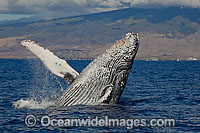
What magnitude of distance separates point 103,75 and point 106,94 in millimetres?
736

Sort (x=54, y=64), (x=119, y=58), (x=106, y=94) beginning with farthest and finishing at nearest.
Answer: (x=54, y=64) → (x=119, y=58) → (x=106, y=94)

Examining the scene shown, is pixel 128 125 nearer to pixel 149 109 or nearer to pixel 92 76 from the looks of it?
pixel 92 76

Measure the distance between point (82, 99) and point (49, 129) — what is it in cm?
205

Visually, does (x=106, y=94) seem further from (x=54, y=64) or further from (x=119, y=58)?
(x=54, y=64)

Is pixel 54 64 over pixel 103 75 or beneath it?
over

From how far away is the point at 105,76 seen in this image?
1229 cm

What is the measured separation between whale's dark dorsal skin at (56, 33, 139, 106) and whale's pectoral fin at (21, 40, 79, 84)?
39 centimetres

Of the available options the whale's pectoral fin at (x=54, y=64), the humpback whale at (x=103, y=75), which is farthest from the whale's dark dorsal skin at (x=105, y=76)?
the whale's pectoral fin at (x=54, y=64)

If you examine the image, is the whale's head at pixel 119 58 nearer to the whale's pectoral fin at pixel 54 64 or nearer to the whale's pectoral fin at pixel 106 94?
the whale's pectoral fin at pixel 106 94

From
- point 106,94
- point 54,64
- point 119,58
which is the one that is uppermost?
point 119,58

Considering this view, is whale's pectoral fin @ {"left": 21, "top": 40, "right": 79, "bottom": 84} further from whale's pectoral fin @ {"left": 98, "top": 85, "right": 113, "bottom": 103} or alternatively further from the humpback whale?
whale's pectoral fin @ {"left": 98, "top": 85, "right": 113, "bottom": 103}

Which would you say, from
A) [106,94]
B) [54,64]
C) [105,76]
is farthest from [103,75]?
[54,64]

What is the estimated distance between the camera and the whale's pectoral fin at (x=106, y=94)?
12031 mm

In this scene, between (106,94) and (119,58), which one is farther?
(119,58)
